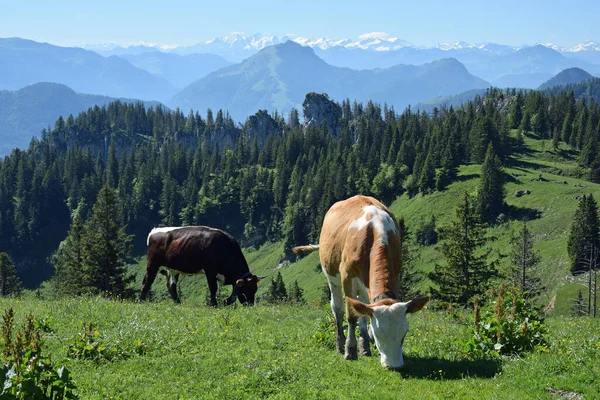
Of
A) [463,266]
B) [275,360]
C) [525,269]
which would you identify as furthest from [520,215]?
[275,360]

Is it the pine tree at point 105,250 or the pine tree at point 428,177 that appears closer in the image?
the pine tree at point 105,250

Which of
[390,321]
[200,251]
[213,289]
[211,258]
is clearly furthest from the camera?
[200,251]

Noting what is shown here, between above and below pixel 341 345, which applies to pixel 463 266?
below

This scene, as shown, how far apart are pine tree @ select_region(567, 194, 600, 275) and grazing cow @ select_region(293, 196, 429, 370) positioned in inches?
2932

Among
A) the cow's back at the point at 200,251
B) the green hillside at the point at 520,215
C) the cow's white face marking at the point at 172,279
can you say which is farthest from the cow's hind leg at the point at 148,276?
the green hillside at the point at 520,215

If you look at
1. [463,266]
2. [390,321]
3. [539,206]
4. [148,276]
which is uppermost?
[390,321]

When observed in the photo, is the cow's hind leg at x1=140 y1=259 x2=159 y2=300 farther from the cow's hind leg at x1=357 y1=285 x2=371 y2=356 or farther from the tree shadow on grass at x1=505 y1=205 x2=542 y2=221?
the tree shadow on grass at x1=505 y1=205 x2=542 y2=221

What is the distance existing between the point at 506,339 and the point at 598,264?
80.8 meters

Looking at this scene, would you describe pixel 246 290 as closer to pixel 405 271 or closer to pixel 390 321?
pixel 390 321

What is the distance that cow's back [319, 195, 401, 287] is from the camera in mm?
10578

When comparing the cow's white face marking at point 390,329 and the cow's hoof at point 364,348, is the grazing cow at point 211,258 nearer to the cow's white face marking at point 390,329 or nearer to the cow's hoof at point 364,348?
the cow's hoof at point 364,348

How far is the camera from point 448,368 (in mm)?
10375

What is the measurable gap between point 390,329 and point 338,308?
3.06 meters

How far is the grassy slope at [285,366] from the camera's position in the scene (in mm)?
9102
